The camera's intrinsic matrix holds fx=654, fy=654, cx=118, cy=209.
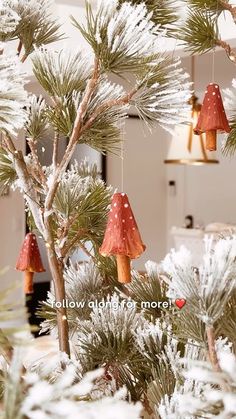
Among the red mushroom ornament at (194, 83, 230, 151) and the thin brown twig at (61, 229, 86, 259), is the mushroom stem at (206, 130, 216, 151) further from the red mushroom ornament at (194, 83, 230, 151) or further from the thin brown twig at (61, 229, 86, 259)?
the thin brown twig at (61, 229, 86, 259)

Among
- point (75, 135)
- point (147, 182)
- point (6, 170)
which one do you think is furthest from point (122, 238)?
point (147, 182)

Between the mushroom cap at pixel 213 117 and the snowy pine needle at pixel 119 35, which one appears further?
the mushroom cap at pixel 213 117

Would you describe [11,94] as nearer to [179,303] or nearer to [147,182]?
[179,303]

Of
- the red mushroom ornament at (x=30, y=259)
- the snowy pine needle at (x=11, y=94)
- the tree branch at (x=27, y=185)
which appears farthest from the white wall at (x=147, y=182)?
the snowy pine needle at (x=11, y=94)

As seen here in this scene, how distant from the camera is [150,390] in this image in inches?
23.1

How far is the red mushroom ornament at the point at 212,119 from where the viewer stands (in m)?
0.74

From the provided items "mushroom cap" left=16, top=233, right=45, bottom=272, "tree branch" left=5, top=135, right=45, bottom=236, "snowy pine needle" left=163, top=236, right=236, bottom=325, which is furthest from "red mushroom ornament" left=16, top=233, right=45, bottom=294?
"snowy pine needle" left=163, top=236, right=236, bottom=325

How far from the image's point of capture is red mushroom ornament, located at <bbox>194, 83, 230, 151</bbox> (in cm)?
74

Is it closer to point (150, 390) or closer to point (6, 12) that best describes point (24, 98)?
point (6, 12)

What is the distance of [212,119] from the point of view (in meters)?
0.74

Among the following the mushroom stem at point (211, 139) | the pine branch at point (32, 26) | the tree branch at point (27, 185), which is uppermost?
the pine branch at point (32, 26)

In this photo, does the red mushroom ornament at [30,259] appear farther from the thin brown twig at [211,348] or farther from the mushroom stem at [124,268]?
the thin brown twig at [211,348]

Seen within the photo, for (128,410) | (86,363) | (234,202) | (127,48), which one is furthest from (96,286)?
(234,202)

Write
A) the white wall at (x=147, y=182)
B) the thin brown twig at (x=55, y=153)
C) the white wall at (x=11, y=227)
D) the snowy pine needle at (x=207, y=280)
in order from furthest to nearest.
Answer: the white wall at (x=147, y=182) → the white wall at (x=11, y=227) → the thin brown twig at (x=55, y=153) → the snowy pine needle at (x=207, y=280)
